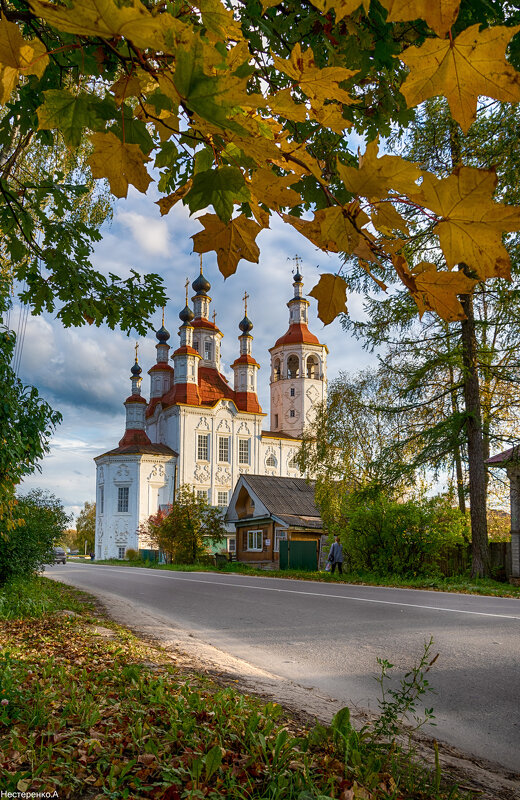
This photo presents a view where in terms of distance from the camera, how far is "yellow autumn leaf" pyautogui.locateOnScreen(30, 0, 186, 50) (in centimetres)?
72

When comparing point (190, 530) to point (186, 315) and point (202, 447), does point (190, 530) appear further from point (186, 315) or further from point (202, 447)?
point (186, 315)

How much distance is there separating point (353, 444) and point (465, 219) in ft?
80.0

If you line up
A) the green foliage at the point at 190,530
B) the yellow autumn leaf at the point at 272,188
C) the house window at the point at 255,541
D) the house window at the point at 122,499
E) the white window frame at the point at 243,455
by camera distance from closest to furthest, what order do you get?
the yellow autumn leaf at the point at 272,188
the house window at the point at 255,541
the green foliage at the point at 190,530
the house window at the point at 122,499
the white window frame at the point at 243,455

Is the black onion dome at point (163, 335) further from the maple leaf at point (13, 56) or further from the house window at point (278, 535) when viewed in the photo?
the maple leaf at point (13, 56)

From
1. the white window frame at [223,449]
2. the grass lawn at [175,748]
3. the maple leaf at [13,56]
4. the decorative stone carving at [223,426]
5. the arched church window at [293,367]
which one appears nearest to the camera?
the maple leaf at [13,56]

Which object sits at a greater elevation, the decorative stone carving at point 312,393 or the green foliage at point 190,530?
the decorative stone carving at point 312,393

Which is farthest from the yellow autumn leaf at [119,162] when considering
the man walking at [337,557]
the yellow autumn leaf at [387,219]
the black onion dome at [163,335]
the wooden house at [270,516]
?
the black onion dome at [163,335]

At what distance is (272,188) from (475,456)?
18.3 metres

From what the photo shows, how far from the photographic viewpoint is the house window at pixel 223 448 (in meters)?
53.8

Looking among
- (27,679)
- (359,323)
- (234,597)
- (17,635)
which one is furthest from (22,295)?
(359,323)

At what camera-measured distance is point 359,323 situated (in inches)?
746

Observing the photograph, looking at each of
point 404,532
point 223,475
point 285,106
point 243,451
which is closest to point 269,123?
point 285,106

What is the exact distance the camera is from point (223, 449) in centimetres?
5394

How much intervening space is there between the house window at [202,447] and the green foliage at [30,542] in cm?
3569
